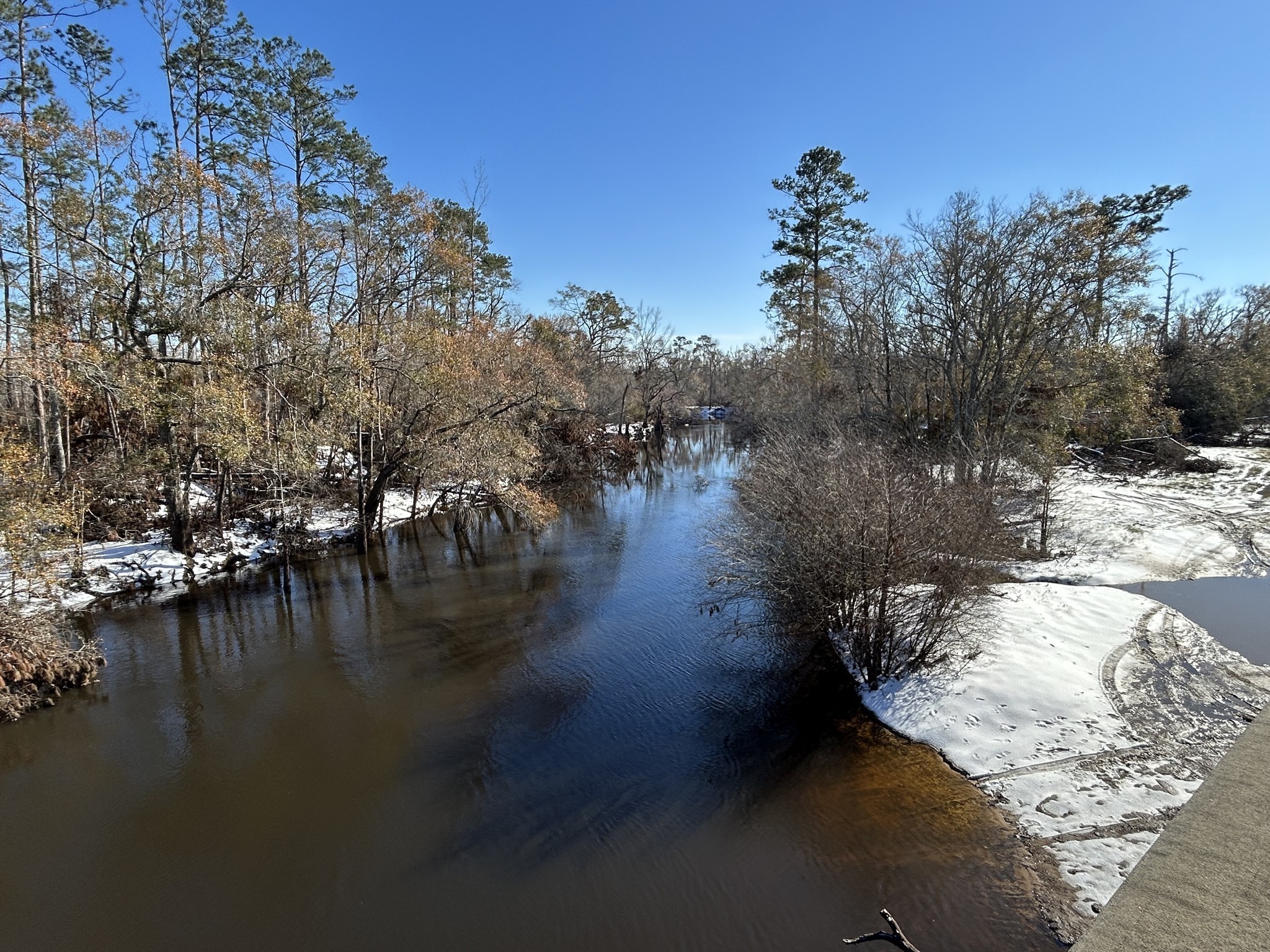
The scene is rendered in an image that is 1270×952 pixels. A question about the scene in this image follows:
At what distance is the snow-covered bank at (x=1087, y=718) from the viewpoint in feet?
19.9

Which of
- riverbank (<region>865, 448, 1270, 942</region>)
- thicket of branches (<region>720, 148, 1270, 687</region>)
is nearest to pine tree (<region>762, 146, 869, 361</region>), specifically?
thicket of branches (<region>720, 148, 1270, 687</region>)

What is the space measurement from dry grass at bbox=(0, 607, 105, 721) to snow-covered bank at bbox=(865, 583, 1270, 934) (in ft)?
40.5

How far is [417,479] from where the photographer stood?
64.1ft

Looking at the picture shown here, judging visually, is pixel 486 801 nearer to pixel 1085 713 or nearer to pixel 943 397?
pixel 1085 713

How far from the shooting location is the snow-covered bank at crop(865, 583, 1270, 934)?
6062 millimetres

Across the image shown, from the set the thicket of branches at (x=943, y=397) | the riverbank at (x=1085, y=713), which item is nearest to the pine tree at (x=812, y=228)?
the thicket of branches at (x=943, y=397)

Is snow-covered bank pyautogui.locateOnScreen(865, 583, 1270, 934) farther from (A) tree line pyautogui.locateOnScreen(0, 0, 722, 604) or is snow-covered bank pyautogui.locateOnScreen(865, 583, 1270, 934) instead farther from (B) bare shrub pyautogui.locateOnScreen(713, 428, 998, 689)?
(A) tree line pyautogui.locateOnScreen(0, 0, 722, 604)

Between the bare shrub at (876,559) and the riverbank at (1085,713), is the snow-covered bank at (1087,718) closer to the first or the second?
the riverbank at (1085,713)

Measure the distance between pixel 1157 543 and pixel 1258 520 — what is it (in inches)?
164

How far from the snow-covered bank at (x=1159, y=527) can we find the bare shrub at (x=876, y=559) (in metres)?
5.75

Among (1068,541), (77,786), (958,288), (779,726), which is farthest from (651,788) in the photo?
(958,288)

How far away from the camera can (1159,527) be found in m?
16.0

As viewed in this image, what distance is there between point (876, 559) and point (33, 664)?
12497 mm

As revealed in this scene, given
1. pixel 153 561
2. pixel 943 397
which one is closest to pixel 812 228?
pixel 943 397
